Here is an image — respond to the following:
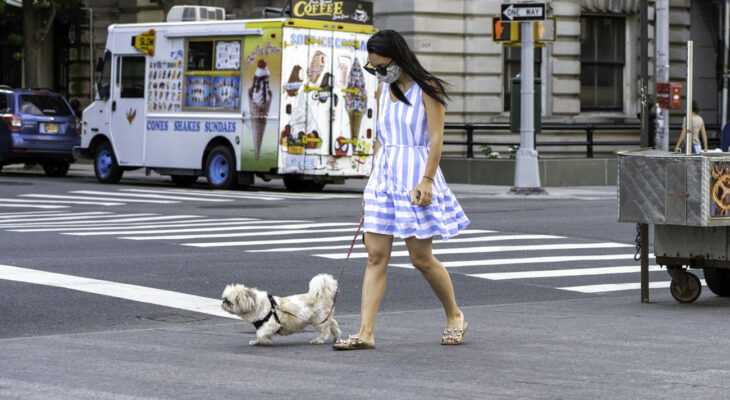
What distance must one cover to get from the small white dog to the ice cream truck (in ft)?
55.3

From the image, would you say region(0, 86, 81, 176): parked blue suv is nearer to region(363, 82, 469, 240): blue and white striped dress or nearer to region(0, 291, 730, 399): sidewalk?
region(0, 291, 730, 399): sidewalk

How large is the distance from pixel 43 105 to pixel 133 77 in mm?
3868

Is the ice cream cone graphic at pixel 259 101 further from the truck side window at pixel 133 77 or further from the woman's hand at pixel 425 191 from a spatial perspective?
the woman's hand at pixel 425 191

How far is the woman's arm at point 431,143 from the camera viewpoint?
317 inches

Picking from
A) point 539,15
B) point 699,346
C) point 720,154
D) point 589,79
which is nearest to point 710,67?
point 589,79

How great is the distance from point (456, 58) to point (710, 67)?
8.90 m

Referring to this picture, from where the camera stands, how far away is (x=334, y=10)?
25.6 metres

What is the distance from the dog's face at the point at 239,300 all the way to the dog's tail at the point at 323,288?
0.38 meters

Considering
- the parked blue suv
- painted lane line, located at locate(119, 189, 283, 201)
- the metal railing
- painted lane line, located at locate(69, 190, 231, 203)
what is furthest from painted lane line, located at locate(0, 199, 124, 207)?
the metal railing

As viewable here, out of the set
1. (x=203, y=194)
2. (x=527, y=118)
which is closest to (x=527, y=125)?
(x=527, y=118)

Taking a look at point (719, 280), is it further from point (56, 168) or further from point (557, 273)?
point (56, 168)

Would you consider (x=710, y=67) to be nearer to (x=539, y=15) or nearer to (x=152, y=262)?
(x=539, y=15)

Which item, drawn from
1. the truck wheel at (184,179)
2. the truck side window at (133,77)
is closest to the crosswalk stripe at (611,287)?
the truck side window at (133,77)

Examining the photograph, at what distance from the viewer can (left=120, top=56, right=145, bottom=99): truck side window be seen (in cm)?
2820
